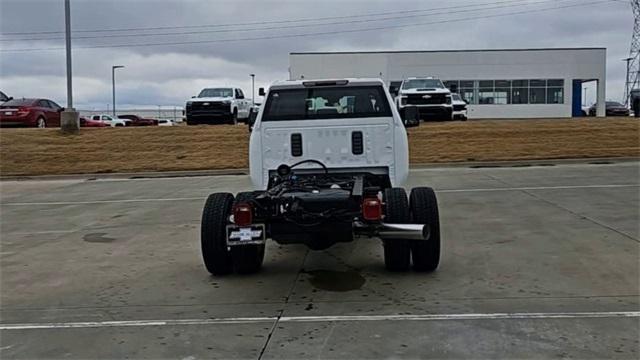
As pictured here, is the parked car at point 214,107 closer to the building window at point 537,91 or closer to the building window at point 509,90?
the building window at point 509,90

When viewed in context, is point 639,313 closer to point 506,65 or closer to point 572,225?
point 572,225

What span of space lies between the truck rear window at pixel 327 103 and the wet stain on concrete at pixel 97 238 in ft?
10.5

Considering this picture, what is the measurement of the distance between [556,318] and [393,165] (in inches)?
113

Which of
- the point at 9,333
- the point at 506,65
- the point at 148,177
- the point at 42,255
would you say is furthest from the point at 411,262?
the point at 506,65

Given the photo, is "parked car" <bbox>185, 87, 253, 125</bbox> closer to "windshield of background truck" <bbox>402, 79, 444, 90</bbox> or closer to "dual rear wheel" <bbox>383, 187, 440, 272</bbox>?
"windshield of background truck" <bbox>402, 79, 444, 90</bbox>

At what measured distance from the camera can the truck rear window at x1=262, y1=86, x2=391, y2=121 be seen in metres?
7.99

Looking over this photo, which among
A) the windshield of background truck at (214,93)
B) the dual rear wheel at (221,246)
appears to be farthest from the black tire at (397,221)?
the windshield of background truck at (214,93)

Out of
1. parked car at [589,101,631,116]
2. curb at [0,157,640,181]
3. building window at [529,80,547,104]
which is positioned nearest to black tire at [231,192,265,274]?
curb at [0,157,640,181]

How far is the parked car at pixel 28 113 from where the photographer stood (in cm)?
2959

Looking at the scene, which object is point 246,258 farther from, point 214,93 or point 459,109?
point 459,109

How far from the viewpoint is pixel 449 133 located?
24.1 m

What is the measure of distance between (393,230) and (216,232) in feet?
5.87

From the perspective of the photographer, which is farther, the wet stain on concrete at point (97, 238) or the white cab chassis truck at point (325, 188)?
the wet stain on concrete at point (97, 238)

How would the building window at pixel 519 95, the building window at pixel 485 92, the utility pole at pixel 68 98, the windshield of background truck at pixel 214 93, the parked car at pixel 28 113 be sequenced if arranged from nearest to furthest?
the utility pole at pixel 68 98 → the windshield of background truck at pixel 214 93 → the parked car at pixel 28 113 → the building window at pixel 485 92 → the building window at pixel 519 95
